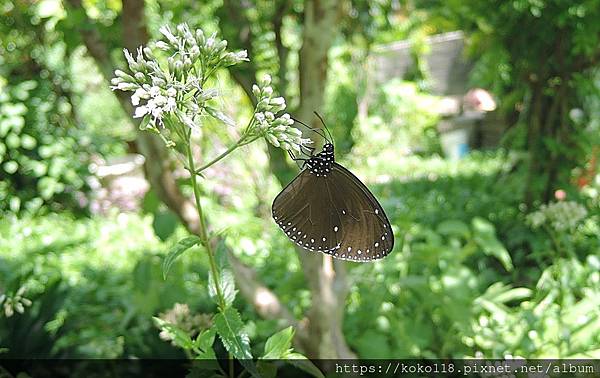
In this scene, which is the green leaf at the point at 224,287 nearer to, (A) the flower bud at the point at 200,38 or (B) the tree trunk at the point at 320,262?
(A) the flower bud at the point at 200,38

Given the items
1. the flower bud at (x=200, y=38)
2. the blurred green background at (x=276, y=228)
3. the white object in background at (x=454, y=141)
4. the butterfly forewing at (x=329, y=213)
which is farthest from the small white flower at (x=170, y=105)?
the white object in background at (x=454, y=141)

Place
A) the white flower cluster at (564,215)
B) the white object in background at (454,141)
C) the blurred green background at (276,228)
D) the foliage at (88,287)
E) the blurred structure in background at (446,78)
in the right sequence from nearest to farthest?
the blurred green background at (276,228)
the foliage at (88,287)
the white flower cluster at (564,215)
the white object in background at (454,141)
the blurred structure in background at (446,78)

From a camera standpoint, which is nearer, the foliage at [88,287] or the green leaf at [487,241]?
the foliage at [88,287]

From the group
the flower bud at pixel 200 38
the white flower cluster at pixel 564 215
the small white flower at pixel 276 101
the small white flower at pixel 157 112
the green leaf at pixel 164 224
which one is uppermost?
the flower bud at pixel 200 38

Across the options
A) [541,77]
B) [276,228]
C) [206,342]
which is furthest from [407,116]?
[206,342]

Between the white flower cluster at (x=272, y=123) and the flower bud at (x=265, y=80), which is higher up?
the flower bud at (x=265, y=80)

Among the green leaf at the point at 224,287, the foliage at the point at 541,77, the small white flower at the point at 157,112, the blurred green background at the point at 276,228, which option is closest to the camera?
the small white flower at the point at 157,112
